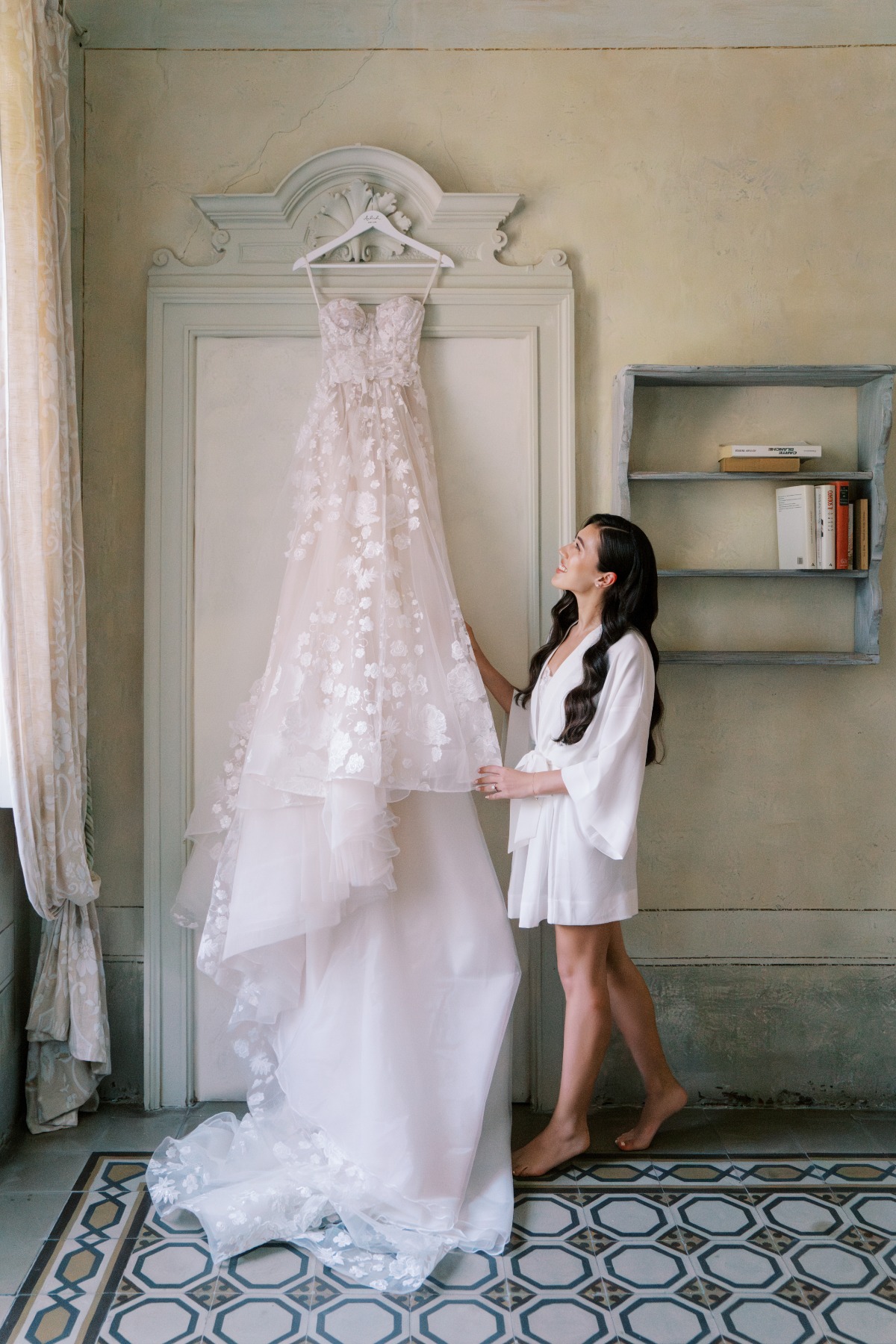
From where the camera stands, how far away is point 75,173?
256cm

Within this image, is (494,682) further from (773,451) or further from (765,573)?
(773,451)

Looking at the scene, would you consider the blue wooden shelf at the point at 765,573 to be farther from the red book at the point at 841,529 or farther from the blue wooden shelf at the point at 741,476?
the blue wooden shelf at the point at 741,476

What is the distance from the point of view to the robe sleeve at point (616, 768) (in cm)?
214

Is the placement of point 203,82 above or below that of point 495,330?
above

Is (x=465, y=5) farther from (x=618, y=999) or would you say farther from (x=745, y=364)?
(x=618, y=999)

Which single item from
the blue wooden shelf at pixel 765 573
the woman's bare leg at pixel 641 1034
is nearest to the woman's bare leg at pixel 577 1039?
the woman's bare leg at pixel 641 1034

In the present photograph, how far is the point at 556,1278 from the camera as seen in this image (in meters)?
1.91

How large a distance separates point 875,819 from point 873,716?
29 centimetres

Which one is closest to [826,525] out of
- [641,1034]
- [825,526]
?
[825,526]

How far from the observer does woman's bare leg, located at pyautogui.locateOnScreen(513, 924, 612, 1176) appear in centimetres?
228

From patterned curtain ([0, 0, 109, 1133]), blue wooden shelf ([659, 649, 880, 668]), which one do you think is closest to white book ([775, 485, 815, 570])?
blue wooden shelf ([659, 649, 880, 668])

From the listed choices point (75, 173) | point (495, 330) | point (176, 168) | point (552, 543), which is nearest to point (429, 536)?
point (552, 543)

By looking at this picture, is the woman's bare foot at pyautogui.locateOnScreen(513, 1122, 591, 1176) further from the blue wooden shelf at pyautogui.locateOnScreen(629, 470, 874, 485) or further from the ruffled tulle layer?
the blue wooden shelf at pyautogui.locateOnScreen(629, 470, 874, 485)

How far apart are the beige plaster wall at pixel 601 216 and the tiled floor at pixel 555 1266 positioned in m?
0.68
